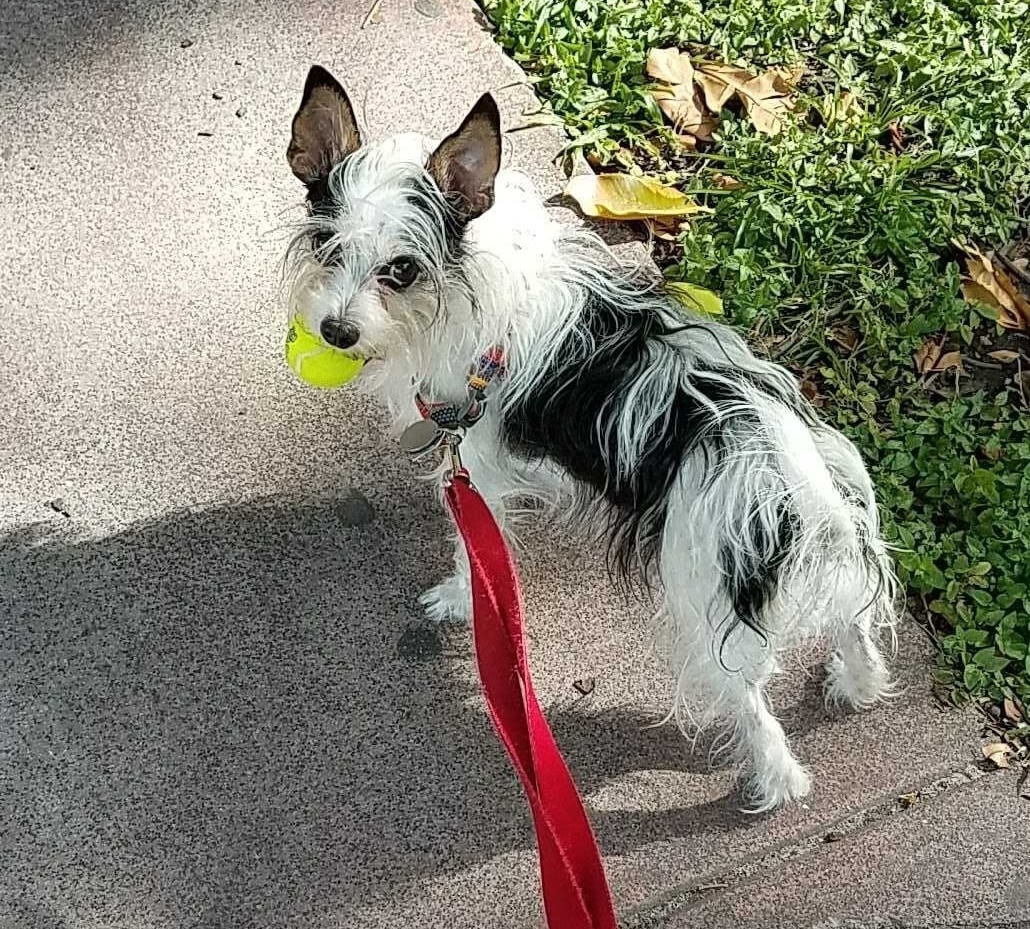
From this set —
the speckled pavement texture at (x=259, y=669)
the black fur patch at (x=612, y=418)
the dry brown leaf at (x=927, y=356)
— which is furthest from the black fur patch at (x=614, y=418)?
the dry brown leaf at (x=927, y=356)

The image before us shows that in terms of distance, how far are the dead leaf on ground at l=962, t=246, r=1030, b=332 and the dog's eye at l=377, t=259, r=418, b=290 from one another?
6.32 feet

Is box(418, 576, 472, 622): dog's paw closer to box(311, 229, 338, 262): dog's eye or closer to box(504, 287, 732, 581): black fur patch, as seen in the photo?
box(504, 287, 732, 581): black fur patch

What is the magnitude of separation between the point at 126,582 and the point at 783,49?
8.58 feet

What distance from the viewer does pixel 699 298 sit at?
3.11m

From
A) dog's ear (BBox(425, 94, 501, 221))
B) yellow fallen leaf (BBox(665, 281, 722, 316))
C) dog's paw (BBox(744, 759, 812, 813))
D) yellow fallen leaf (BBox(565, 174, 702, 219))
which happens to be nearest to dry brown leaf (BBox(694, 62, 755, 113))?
yellow fallen leaf (BBox(565, 174, 702, 219))

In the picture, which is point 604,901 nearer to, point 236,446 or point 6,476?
point 236,446

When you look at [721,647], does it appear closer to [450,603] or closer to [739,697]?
[739,697]

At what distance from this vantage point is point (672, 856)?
8.70ft

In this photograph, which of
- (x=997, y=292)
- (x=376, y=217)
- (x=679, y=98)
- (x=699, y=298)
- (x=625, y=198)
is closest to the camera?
(x=376, y=217)

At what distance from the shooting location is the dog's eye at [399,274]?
2.18 m

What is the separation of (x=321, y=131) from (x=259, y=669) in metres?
1.29

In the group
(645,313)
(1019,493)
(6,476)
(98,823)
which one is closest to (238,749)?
(98,823)

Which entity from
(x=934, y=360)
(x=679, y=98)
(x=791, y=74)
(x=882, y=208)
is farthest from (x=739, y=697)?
(x=791, y=74)

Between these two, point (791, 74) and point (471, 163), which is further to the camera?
point (791, 74)
